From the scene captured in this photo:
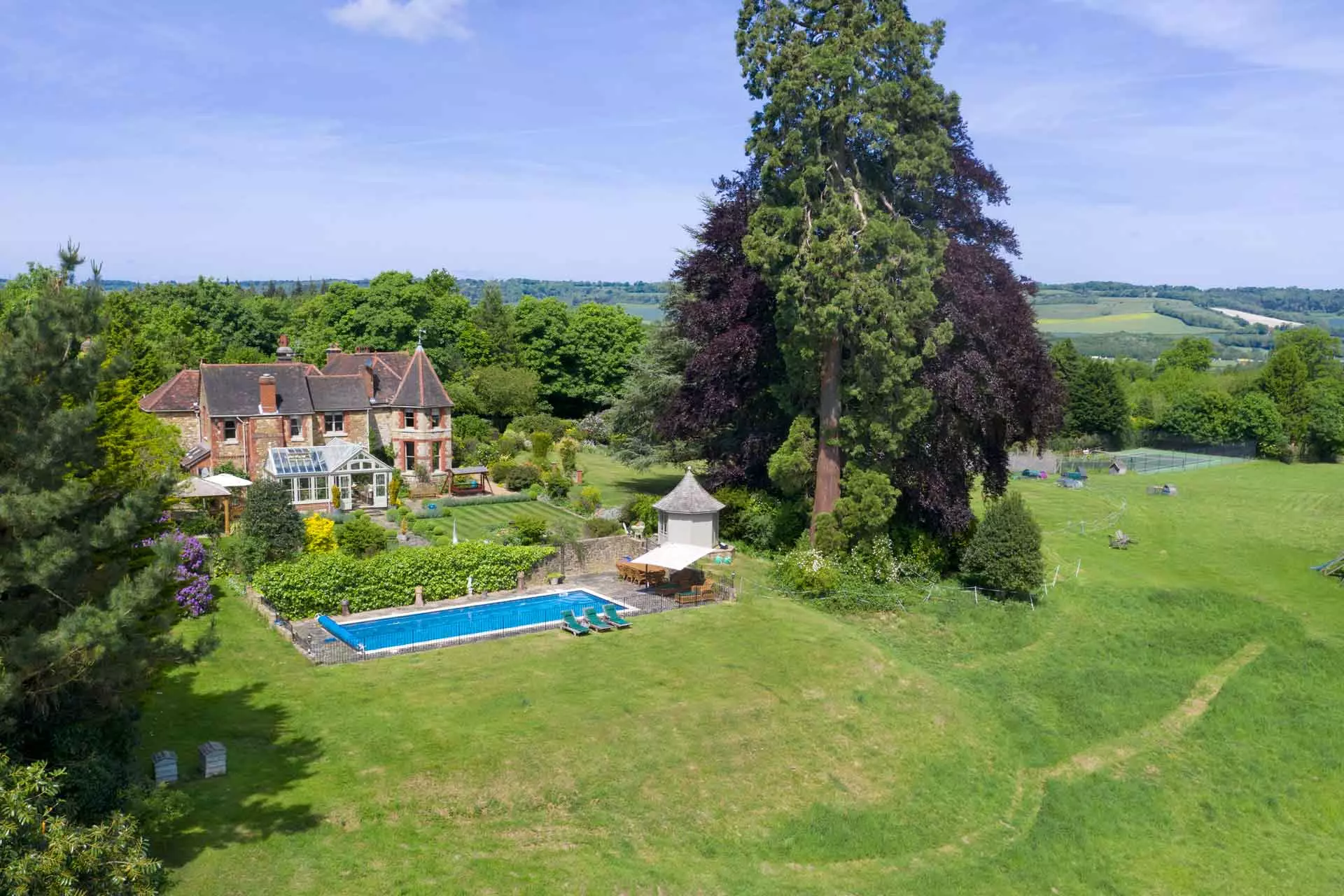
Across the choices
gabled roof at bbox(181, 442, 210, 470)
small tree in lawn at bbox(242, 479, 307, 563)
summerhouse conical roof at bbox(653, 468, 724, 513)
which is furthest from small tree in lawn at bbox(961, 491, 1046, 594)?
gabled roof at bbox(181, 442, 210, 470)

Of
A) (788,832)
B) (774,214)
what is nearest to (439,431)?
(774,214)

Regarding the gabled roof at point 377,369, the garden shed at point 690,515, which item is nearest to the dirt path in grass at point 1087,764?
the garden shed at point 690,515

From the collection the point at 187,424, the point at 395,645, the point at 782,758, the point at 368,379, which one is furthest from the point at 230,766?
the point at 368,379

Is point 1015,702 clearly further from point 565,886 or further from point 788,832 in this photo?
point 565,886

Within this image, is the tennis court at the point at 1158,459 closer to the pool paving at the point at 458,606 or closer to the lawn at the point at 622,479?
the lawn at the point at 622,479

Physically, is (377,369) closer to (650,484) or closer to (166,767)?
(650,484)

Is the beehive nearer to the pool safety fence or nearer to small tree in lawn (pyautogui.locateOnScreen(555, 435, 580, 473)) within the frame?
the pool safety fence
